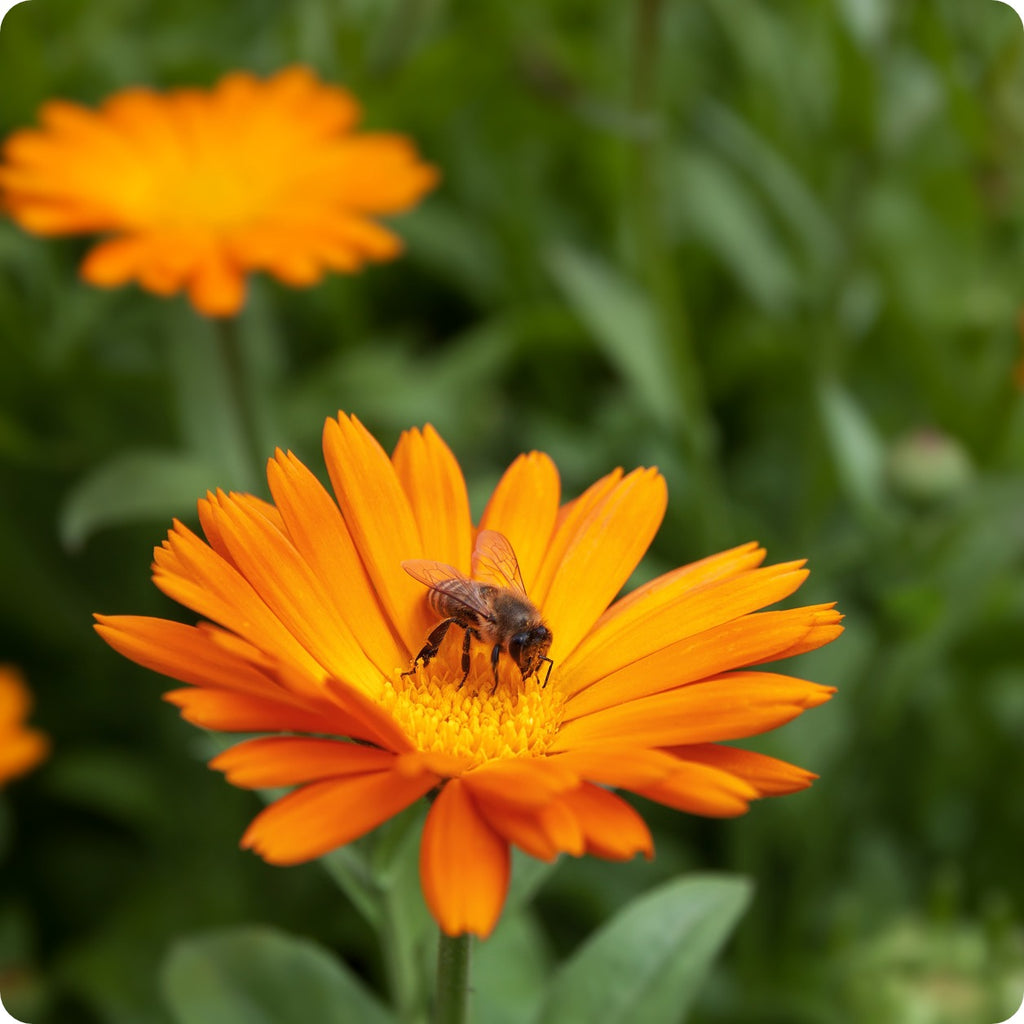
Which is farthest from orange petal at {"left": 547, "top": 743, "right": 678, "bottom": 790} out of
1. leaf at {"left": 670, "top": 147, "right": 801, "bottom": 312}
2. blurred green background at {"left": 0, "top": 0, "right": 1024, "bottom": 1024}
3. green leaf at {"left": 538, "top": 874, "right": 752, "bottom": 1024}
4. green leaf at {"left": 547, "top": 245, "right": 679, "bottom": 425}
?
leaf at {"left": 670, "top": 147, "right": 801, "bottom": 312}

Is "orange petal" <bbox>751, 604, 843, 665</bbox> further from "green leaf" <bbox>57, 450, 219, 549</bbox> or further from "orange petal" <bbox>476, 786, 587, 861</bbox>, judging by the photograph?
"green leaf" <bbox>57, 450, 219, 549</bbox>

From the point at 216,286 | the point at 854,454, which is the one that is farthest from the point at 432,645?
the point at 854,454

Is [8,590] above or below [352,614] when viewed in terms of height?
below

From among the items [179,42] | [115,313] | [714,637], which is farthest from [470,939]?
[179,42]

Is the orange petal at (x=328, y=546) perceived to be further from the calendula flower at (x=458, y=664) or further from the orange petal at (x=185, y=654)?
the orange petal at (x=185, y=654)

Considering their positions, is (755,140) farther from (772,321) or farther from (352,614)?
(352,614)

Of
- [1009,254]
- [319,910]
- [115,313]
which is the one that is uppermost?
[1009,254]

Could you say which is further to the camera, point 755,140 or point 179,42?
point 179,42
